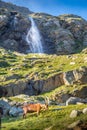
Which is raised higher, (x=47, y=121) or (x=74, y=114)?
(x=74, y=114)

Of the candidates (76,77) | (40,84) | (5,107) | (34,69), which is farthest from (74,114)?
(34,69)

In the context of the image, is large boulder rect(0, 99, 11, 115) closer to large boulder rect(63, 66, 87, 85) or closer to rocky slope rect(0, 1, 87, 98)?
rocky slope rect(0, 1, 87, 98)

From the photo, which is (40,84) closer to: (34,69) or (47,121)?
(34,69)

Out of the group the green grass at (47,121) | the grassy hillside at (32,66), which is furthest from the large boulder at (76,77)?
the green grass at (47,121)

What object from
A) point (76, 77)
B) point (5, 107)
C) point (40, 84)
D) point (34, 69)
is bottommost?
point (40, 84)

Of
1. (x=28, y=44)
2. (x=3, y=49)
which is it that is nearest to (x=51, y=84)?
(x=3, y=49)

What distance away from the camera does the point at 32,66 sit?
5482 inches

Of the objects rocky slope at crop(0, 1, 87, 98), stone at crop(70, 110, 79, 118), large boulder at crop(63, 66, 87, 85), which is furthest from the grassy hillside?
stone at crop(70, 110, 79, 118)

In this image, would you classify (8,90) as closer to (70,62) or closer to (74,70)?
(74,70)

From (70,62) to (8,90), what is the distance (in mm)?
30306

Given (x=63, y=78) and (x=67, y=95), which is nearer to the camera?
(x=67, y=95)

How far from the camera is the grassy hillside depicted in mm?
121875

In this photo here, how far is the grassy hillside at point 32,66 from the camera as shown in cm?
12188

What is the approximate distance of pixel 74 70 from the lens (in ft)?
380
